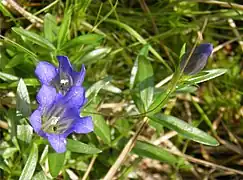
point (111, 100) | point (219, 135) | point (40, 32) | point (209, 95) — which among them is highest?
point (40, 32)

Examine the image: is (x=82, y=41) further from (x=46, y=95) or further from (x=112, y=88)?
(x=46, y=95)

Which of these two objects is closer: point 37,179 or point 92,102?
point 37,179

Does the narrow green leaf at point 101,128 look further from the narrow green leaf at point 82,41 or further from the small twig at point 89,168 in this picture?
the narrow green leaf at point 82,41

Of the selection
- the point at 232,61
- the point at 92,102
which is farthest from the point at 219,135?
the point at 92,102

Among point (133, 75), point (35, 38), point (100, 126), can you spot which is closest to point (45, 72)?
point (35, 38)

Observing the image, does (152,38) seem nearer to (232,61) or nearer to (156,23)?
(156,23)

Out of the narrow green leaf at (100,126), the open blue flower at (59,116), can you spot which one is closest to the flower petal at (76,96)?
the open blue flower at (59,116)

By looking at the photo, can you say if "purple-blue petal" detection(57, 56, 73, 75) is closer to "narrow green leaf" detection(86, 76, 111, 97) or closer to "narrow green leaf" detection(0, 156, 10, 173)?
"narrow green leaf" detection(86, 76, 111, 97)
